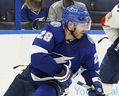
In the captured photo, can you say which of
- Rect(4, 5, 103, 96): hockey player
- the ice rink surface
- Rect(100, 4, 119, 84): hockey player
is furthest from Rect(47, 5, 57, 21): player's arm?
Rect(4, 5, 103, 96): hockey player

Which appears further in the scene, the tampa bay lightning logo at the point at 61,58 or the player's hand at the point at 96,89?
the tampa bay lightning logo at the point at 61,58

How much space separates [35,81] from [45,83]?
0.07 m

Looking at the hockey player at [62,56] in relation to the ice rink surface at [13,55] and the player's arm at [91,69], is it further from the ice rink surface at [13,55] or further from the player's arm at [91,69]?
the ice rink surface at [13,55]

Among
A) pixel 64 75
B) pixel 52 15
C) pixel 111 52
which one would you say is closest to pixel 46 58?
pixel 64 75

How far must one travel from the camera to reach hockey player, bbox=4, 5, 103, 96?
2.55m

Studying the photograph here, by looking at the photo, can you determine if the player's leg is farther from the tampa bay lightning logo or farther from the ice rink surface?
the ice rink surface

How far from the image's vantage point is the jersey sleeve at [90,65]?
271cm

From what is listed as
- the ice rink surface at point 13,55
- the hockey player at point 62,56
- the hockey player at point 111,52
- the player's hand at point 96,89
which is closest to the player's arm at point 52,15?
the ice rink surface at point 13,55

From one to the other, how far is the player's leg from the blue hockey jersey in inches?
3.1

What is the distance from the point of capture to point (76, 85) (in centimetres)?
350

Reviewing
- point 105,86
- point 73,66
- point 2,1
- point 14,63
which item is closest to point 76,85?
point 105,86

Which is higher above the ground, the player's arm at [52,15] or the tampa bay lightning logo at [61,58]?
the tampa bay lightning logo at [61,58]

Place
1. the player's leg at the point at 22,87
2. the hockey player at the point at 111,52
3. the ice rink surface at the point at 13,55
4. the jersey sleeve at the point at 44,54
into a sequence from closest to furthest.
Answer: the jersey sleeve at the point at 44,54, the player's leg at the point at 22,87, the hockey player at the point at 111,52, the ice rink surface at the point at 13,55

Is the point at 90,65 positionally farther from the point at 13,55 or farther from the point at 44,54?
the point at 13,55
